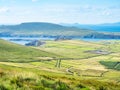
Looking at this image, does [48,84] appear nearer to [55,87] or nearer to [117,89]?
[55,87]

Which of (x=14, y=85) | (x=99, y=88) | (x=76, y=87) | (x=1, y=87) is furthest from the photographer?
(x=99, y=88)

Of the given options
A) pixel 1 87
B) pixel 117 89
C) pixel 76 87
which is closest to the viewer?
pixel 1 87

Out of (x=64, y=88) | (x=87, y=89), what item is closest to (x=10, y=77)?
(x=64, y=88)

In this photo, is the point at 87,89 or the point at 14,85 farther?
the point at 87,89

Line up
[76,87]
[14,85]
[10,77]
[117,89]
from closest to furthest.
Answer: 1. [14,85]
2. [10,77]
3. [76,87]
4. [117,89]

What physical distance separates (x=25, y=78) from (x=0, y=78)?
1806 mm

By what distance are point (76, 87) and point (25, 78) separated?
4123 mm

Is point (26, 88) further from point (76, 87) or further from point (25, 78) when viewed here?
point (76, 87)

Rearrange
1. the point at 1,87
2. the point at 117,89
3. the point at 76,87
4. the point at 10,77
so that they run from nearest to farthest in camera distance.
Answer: the point at 1,87
the point at 10,77
the point at 76,87
the point at 117,89

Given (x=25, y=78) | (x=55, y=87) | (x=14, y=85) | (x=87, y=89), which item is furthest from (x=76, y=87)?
(x=14, y=85)

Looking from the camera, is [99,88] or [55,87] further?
[99,88]

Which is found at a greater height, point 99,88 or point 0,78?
point 0,78

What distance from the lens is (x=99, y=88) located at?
25.8 m

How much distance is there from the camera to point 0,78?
20281mm
